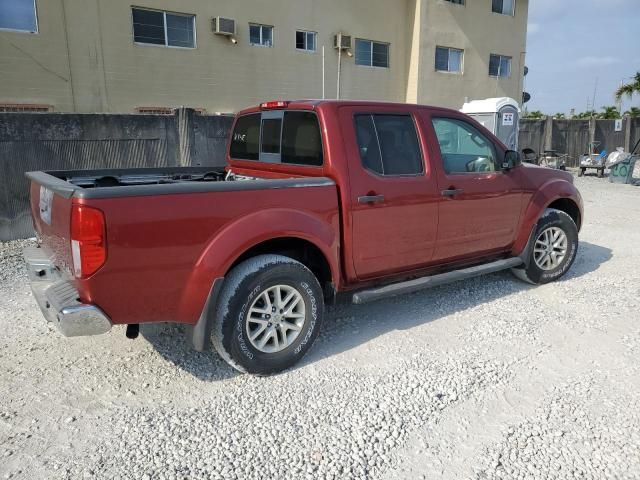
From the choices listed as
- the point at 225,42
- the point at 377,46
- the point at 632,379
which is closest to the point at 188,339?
the point at 632,379

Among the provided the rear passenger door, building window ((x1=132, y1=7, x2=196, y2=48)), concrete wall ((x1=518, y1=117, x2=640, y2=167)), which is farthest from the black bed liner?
concrete wall ((x1=518, y1=117, x2=640, y2=167))

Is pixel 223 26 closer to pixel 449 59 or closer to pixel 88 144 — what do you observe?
pixel 88 144

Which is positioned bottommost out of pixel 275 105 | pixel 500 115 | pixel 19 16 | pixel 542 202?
pixel 542 202

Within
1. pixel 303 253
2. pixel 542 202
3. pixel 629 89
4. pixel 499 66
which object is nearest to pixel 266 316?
pixel 303 253

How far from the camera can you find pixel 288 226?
132 inches

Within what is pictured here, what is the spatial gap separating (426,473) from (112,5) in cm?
1309

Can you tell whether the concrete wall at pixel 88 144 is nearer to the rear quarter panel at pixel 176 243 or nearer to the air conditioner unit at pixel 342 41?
the rear quarter panel at pixel 176 243

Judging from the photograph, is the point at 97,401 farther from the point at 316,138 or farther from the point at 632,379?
the point at 632,379

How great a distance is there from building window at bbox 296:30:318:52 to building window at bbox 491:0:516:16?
877 centimetres

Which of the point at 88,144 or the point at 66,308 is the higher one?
the point at 88,144

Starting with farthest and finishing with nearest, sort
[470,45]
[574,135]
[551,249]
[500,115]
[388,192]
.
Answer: [574,135]
[470,45]
[500,115]
[551,249]
[388,192]

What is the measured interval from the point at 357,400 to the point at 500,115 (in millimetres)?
10888

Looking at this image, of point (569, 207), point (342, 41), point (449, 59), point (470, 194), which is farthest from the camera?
point (449, 59)


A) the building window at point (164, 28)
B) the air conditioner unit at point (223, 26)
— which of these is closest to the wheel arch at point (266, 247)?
the building window at point (164, 28)
